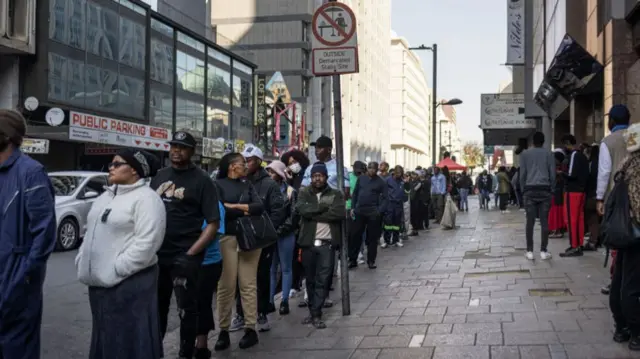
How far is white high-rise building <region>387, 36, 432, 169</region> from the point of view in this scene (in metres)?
132

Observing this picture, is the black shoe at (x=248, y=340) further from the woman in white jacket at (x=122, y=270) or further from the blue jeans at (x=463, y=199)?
the blue jeans at (x=463, y=199)

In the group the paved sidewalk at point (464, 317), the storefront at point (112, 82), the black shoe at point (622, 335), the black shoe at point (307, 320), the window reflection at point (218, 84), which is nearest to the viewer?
the black shoe at point (622, 335)

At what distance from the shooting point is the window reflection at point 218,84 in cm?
4881

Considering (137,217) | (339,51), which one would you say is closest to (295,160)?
(339,51)

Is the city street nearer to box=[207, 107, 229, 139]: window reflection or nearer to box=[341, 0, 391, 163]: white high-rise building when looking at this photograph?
box=[207, 107, 229, 139]: window reflection

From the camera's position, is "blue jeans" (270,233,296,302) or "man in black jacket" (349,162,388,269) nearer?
"blue jeans" (270,233,296,302)

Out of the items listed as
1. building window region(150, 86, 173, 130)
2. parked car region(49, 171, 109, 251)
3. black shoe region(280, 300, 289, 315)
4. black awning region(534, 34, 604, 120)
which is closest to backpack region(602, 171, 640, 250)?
black shoe region(280, 300, 289, 315)

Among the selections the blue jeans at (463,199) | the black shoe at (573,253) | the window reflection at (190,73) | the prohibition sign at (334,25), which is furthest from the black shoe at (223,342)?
the window reflection at (190,73)

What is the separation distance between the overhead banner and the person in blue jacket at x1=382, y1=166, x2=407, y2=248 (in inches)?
605

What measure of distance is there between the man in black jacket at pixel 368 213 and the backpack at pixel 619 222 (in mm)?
6344

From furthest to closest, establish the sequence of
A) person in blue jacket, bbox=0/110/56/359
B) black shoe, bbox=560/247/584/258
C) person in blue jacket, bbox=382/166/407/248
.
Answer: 1. person in blue jacket, bbox=382/166/407/248
2. black shoe, bbox=560/247/584/258
3. person in blue jacket, bbox=0/110/56/359

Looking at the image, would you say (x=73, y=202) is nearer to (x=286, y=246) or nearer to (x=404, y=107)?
(x=286, y=246)

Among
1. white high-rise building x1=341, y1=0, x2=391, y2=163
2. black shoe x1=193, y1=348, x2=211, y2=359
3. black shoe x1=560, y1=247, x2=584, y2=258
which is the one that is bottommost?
black shoe x1=193, y1=348, x2=211, y2=359

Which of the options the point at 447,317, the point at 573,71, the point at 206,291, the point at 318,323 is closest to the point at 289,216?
the point at 318,323
